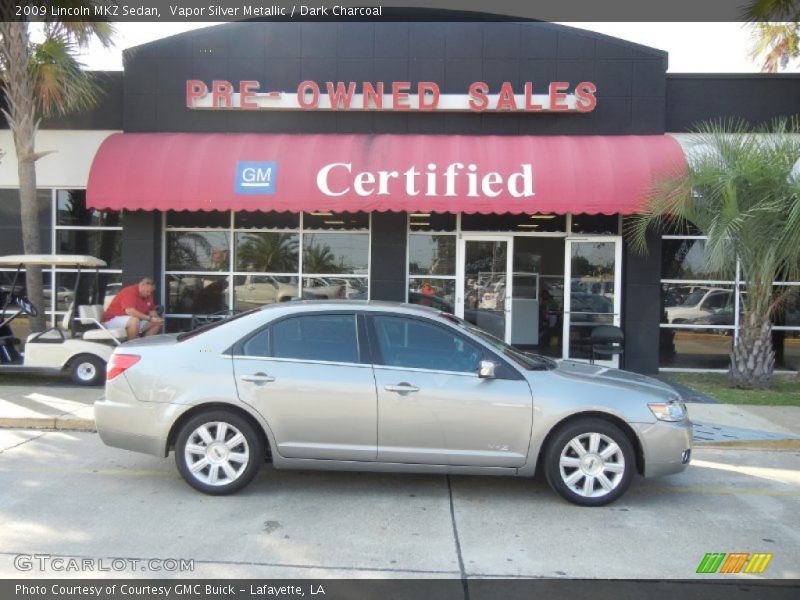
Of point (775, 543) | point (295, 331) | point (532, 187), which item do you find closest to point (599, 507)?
point (775, 543)

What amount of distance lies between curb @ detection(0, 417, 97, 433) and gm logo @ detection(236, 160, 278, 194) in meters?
4.65

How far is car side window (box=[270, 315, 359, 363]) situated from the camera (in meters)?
5.51

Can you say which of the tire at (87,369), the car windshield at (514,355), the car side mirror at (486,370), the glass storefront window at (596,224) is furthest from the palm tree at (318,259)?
the car side mirror at (486,370)

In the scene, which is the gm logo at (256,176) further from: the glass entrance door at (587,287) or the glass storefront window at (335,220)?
the glass entrance door at (587,287)

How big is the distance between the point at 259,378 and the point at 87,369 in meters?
5.91

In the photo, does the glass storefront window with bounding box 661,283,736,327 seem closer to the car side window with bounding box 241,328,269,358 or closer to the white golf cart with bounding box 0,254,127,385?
the car side window with bounding box 241,328,269,358

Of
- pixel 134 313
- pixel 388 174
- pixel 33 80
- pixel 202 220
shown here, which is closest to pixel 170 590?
pixel 134 313

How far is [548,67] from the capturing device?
1188 centimetres

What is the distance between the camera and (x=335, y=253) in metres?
12.5

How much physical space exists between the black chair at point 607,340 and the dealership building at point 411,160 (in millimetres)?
1016

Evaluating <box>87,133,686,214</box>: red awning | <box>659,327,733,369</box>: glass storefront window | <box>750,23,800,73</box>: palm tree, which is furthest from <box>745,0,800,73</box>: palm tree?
<box>659,327,733,369</box>: glass storefront window

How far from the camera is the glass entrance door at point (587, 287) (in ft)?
39.8

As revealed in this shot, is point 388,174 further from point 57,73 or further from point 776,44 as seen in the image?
point 776,44

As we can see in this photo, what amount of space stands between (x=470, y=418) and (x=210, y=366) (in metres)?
2.17
